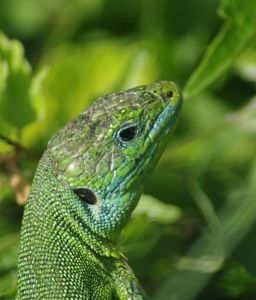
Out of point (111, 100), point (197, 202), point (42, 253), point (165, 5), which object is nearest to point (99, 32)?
point (165, 5)

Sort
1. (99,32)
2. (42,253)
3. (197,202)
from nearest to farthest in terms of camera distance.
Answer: (42,253), (197,202), (99,32)

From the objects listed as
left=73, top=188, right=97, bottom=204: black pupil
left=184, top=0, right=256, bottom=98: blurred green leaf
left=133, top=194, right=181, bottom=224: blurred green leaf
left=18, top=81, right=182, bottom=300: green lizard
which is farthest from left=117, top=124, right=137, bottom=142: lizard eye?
left=133, top=194, right=181, bottom=224: blurred green leaf

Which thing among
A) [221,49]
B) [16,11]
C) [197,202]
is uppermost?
[221,49]

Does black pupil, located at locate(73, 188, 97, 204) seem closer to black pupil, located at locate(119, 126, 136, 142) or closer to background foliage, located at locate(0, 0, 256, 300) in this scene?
black pupil, located at locate(119, 126, 136, 142)

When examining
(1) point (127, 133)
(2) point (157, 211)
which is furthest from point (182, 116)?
(1) point (127, 133)

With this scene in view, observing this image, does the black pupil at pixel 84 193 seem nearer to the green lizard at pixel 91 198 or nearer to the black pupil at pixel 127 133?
the green lizard at pixel 91 198

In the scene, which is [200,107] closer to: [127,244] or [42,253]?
[127,244]

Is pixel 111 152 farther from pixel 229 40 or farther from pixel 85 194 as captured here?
pixel 229 40

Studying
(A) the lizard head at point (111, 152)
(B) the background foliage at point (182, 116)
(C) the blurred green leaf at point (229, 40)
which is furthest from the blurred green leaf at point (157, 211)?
(C) the blurred green leaf at point (229, 40)
